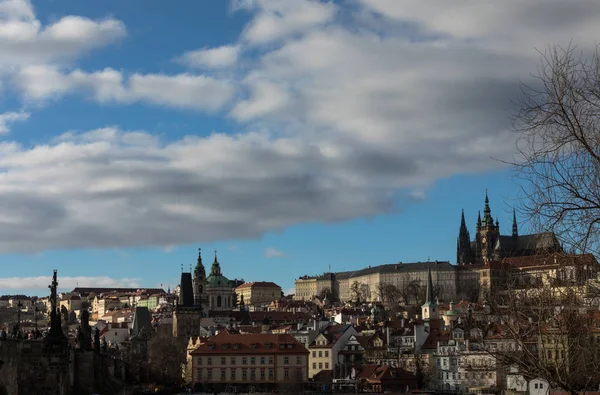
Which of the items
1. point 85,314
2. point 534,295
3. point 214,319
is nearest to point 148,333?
point 214,319

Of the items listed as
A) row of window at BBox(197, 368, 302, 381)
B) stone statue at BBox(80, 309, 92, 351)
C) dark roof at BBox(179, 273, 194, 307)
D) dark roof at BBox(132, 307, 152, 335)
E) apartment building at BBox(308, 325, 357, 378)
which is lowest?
→ row of window at BBox(197, 368, 302, 381)

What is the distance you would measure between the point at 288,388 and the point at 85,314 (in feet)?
152

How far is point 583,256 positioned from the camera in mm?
13039

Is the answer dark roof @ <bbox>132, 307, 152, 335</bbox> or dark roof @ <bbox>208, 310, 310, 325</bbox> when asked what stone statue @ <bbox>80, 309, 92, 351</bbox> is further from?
dark roof @ <bbox>208, 310, 310, 325</bbox>

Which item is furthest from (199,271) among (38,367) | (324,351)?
(38,367)

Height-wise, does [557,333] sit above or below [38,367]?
above

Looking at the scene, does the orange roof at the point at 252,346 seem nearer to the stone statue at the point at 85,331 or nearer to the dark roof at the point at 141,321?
the stone statue at the point at 85,331

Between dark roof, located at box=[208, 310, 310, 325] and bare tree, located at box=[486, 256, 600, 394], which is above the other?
dark roof, located at box=[208, 310, 310, 325]

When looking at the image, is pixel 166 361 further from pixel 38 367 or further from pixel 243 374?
pixel 38 367

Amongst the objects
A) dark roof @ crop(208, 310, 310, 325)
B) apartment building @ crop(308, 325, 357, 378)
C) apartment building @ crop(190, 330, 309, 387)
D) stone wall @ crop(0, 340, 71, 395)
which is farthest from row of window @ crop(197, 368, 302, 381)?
dark roof @ crop(208, 310, 310, 325)

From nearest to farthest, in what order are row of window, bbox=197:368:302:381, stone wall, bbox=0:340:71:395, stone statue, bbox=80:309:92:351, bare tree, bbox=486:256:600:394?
bare tree, bbox=486:256:600:394, stone wall, bbox=0:340:71:395, stone statue, bbox=80:309:92:351, row of window, bbox=197:368:302:381

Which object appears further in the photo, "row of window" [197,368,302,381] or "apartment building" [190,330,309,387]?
"row of window" [197,368,302,381]

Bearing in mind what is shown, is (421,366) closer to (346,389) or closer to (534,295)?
(346,389)

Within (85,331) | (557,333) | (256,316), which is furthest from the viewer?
(256,316)
